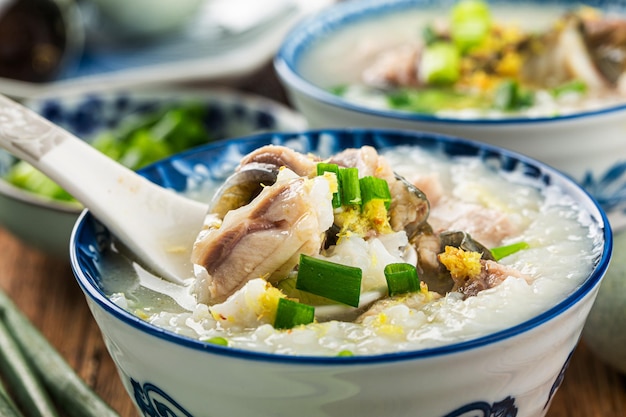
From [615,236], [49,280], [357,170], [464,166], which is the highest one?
[357,170]

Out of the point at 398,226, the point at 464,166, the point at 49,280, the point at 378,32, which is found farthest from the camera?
the point at 378,32

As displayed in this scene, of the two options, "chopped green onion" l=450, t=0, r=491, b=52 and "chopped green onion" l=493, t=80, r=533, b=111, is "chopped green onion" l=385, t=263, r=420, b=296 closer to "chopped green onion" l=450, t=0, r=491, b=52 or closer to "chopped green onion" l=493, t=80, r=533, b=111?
"chopped green onion" l=493, t=80, r=533, b=111

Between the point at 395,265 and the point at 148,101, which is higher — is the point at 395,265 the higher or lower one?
the higher one

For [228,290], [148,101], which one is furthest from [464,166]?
[148,101]

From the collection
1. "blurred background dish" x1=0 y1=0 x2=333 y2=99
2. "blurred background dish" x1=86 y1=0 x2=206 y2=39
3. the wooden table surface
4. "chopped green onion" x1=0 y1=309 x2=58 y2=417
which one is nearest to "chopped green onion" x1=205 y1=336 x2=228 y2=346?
"chopped green onion" x1=0 y1=309 x2=58 y2=417

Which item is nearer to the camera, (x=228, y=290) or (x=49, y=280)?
(x=228, y=290)

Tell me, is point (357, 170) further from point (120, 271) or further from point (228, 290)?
point (120, 271)

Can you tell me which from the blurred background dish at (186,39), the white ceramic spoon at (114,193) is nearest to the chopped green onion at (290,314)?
the white ceramic spoon at (114,193)
